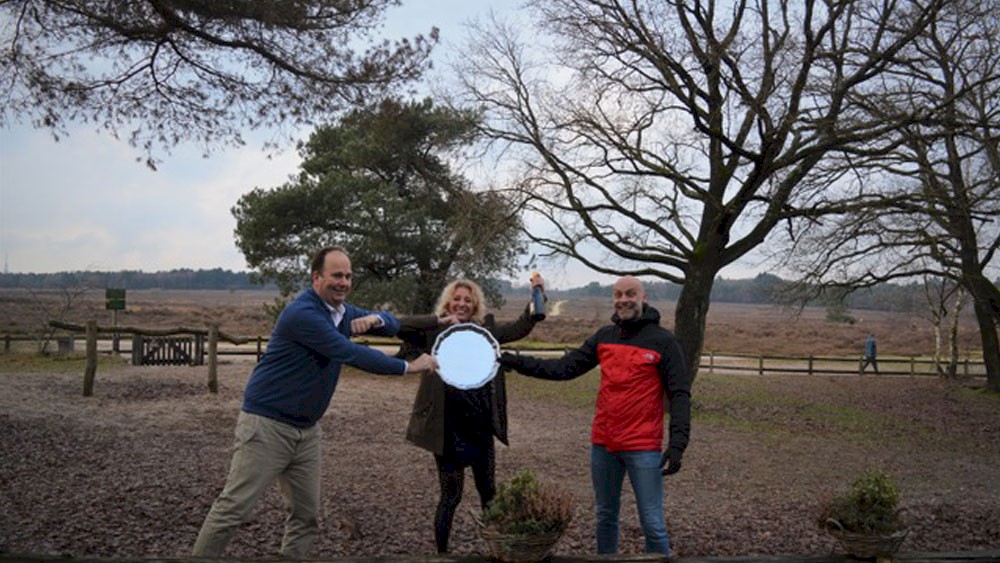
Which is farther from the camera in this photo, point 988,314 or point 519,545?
point 988,314

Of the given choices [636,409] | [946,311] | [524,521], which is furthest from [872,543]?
[946,311]

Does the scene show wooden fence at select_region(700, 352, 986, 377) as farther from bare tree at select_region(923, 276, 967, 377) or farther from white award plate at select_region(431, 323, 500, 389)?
white award plate at select_region(431, 323, 500, 389)

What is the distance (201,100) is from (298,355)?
22.6 feet

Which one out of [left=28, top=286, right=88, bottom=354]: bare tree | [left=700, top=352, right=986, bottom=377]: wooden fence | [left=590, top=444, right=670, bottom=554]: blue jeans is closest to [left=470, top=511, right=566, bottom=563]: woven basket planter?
[left=590, top=444, right=670, bottom=554]: blue jeans

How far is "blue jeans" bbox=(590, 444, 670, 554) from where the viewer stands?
4.20 m

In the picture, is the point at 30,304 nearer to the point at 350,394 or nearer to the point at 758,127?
the point at 350,394

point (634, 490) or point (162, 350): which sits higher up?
point (634, 490)

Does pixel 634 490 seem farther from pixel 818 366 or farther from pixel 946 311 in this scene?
pixel 818 366

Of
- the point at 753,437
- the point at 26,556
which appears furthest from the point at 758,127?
the point at 26,556

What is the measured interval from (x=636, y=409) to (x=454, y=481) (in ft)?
3.60

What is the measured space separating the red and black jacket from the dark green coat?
0.56 m

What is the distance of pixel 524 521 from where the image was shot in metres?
3.49

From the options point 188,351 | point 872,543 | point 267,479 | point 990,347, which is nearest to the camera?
point 872,543

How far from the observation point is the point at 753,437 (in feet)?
43.0
